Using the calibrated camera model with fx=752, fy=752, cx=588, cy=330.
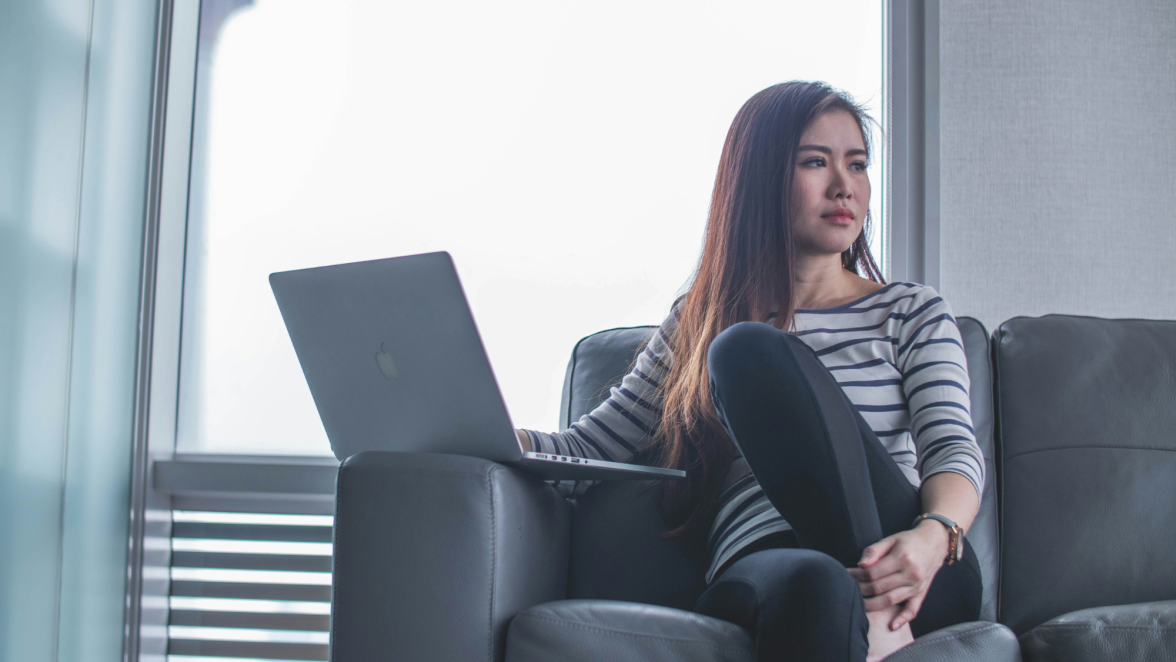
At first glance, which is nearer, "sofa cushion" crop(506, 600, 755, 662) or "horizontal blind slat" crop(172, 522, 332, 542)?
"sofa cushion" crop(506, 600, 755, 662)

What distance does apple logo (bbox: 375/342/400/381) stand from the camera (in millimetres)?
902

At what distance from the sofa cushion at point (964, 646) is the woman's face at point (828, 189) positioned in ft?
2.00

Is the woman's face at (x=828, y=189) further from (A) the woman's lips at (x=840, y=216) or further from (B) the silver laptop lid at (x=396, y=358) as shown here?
(B) the silver laptop lid at (x=396, y=358)

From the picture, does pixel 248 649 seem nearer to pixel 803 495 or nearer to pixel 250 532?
pixel 250 532

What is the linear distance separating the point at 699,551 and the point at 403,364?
53 cm

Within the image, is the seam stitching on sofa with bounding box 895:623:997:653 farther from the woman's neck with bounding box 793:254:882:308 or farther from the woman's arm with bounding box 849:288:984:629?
the woman's neck with bounding box 793:254:882:308

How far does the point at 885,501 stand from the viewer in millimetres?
803

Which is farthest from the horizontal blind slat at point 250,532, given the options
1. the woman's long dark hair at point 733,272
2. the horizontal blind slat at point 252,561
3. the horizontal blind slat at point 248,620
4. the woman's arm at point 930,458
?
the woman's arm at point 930,458

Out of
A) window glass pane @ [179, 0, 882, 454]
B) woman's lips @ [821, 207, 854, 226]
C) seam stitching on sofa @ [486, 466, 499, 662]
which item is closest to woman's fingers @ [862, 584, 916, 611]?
seam stitching on sofa @ [486, 466, 499, 662]

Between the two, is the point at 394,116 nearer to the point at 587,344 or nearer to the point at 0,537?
the point at 587,344

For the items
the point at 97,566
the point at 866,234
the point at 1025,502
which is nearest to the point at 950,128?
the point at 866,234

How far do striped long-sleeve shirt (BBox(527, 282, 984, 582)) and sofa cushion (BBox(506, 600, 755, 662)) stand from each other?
0.65ft

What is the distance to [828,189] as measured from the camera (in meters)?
1.18

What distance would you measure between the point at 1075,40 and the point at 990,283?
575 millimetres
